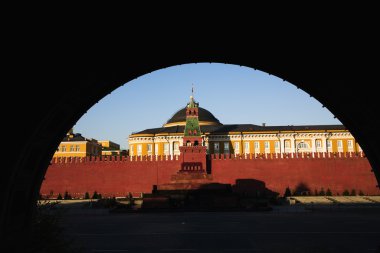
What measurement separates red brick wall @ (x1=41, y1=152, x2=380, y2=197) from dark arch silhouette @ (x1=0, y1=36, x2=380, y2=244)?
3047cm

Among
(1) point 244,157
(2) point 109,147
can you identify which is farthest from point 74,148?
(1) point 244,157

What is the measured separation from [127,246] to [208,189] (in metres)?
18.9

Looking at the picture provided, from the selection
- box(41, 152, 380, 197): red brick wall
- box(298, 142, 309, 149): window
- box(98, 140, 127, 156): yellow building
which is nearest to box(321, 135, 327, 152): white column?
box(298, 142, 309, 149): window

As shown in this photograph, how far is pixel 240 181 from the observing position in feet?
117

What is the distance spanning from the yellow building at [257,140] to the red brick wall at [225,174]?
78.8 feet

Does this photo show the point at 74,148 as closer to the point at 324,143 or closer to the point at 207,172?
the point at 207,172

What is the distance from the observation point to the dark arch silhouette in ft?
15.6

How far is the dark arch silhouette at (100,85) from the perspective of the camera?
4.75m

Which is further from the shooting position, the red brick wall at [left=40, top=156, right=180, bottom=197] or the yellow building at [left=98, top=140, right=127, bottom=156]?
the yellow building at [left=98, top=140, right=127, bottom=156]

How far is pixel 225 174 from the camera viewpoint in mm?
36062

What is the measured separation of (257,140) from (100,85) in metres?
57.4

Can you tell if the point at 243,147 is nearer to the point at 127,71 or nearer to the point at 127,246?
the point at 127,246

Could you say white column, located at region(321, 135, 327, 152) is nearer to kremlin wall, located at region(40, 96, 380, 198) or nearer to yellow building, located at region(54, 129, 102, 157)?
kremlin wall, located at region(40, 96, 380, 198)

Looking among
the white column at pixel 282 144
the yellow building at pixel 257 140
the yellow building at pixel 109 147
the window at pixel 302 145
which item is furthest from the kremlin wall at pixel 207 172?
the yellow building at pixel 109 147
